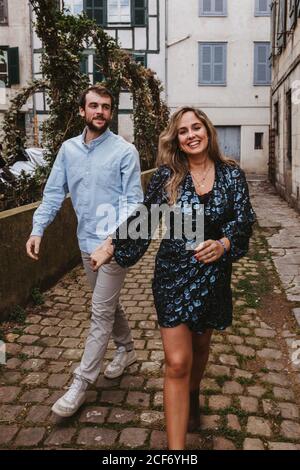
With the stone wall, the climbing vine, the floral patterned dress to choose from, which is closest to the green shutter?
the climbing vine

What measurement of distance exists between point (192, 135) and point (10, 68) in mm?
20275

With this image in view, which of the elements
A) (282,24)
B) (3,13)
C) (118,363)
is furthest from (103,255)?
(3,13)

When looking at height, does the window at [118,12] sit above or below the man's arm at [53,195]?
above

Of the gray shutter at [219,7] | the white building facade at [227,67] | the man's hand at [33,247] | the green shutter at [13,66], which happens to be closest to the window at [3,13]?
the green shutter at [13,66]

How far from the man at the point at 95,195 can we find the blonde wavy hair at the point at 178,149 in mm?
442

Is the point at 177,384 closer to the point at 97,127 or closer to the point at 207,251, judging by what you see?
the point at 207,251

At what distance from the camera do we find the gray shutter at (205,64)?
69.6 feet

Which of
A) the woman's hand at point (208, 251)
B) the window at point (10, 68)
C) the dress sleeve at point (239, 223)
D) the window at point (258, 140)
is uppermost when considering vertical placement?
the window at point (10, 68)

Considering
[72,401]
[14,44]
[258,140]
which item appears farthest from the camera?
[258,140]

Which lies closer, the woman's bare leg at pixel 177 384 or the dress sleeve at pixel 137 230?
the woman's bare leg at pixel 177 384

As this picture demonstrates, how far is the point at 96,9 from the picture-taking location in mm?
20359

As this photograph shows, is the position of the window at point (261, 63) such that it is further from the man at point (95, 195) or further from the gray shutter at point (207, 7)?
the man at point (95, 195)

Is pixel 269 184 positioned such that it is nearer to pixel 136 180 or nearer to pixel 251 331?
pixel 251 331
